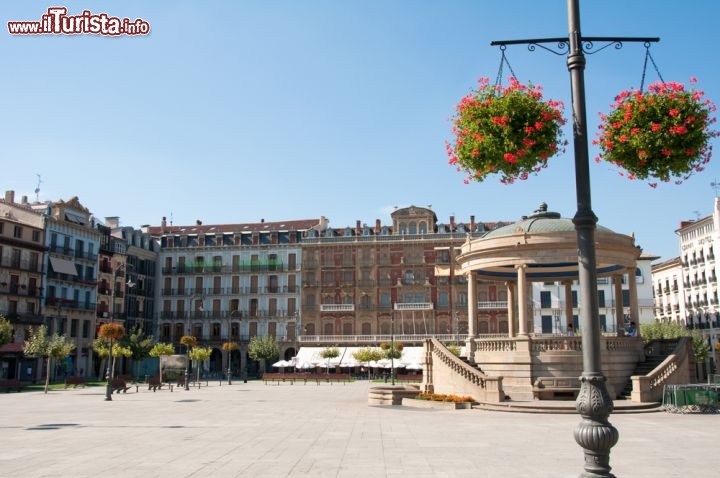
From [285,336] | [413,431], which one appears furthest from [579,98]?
[285,336]

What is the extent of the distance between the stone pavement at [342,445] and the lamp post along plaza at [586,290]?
4417 mm

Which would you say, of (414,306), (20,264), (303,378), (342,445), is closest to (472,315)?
(342,445)

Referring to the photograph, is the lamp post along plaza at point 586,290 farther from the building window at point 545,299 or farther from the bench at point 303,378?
the building window at point 545,299

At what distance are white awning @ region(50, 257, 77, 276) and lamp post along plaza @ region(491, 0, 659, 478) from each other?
6393cm

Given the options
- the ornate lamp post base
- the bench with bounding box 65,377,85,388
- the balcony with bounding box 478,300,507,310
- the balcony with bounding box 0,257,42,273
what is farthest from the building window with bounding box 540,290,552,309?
the ornate lamp post base

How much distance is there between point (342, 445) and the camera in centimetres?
1533

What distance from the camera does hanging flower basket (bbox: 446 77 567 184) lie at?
30.3 feet

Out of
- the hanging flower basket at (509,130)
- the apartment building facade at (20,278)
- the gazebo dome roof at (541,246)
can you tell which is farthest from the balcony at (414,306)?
the hanging flower basket at (509,130)

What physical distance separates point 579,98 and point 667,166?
1.91 metres

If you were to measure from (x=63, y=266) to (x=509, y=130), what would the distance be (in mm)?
64417

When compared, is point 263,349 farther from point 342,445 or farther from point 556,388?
point 342,445

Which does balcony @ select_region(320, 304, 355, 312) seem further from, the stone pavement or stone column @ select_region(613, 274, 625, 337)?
the stone pavement

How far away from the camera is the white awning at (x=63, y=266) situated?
64.2m

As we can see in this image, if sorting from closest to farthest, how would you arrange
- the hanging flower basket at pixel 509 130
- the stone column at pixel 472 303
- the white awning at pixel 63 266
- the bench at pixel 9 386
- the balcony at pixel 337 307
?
the hanging flower basket at pixel 509 130
the stone column at pixel 472 303
the bench at pixel 9 386
the white awning at pixel 63 266
the balcony at pixel 337 307
